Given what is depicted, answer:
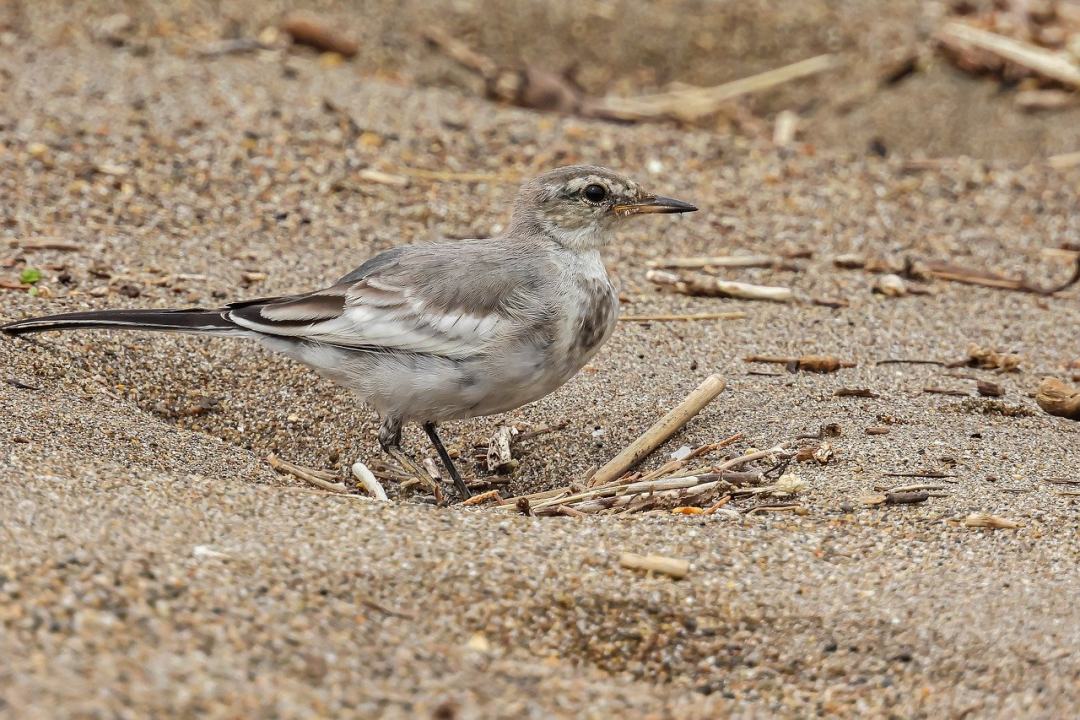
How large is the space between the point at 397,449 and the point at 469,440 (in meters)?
0.49

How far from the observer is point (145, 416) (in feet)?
16.2

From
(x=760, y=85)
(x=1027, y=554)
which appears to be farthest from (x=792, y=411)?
(x=760, y=85)

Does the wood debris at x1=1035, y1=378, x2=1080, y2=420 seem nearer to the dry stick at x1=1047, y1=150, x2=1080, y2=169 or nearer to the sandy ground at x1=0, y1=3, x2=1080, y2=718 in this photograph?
the sandy ground at x1=0, y1=3, x2=1080, y2=718

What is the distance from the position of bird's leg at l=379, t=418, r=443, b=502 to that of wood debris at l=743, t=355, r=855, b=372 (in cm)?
154

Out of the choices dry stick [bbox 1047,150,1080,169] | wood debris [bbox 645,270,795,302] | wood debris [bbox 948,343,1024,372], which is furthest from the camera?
dry stick [bbox 1047,150,1080,169]

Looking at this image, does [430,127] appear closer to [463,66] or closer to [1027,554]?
[463,66]

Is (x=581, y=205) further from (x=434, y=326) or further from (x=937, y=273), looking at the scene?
(x=937, y=273)

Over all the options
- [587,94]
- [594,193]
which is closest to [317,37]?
[587,94]

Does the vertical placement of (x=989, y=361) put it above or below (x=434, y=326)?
below

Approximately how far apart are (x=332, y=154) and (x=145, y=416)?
9.13 ft

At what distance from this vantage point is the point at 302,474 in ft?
15.4

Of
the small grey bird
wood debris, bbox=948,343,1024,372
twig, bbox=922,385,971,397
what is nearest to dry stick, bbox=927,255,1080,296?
wood debris, bbox=948,343,1024,372

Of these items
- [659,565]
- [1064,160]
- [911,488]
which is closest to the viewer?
[659,565]

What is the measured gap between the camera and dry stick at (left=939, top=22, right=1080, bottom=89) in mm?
8922
